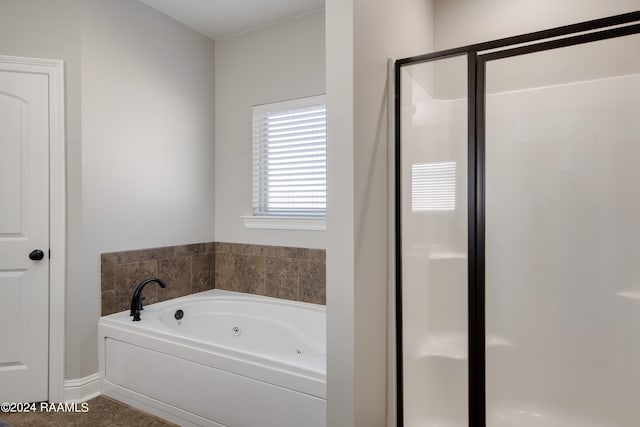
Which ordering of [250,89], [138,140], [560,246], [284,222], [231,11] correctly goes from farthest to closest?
1. [250,89]
2. [284,222]
3. [231,11]
4. [138,140]
5. [560,246]

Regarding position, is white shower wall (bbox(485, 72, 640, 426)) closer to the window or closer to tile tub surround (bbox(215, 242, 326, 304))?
the window

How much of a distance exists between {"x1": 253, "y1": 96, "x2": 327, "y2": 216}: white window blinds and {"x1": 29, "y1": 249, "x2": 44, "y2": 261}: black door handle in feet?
5.18

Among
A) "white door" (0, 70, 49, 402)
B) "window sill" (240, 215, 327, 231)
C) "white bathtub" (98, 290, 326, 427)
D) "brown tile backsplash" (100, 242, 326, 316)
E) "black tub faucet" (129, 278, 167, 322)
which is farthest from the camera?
"window sill" (240, 215, 327, 231)

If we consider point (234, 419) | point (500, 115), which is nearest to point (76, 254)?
point (234, 419)

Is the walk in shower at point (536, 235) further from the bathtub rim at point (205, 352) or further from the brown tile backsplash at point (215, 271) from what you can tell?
the brown tile backsplash at point (215, 271)

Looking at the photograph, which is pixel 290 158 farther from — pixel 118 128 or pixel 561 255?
pixel 561 255

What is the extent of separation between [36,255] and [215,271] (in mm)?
1486

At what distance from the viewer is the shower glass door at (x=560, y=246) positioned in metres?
1.72

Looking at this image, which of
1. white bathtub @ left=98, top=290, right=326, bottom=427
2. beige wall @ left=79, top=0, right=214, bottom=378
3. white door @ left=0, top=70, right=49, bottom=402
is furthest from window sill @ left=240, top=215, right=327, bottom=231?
white door @ left=0, top=70, right=49, bottom=402

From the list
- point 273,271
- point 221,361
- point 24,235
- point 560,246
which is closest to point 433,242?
point 560,246

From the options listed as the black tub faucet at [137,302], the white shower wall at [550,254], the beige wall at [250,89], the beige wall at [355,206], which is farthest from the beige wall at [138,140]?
the white shower wall at [550,254]

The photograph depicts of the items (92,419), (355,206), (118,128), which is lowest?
(92,419)

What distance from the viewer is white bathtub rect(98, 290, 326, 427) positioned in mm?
1939

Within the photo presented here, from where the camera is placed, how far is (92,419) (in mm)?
2383
